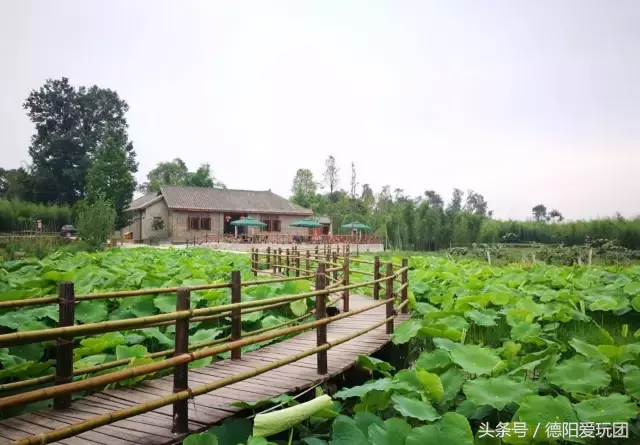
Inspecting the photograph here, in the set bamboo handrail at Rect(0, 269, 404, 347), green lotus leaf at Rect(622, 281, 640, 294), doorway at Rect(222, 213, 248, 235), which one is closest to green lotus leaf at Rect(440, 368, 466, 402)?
bamboo handrail at Rect(0, 269, 404, 347)

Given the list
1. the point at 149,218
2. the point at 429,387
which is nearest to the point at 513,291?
the point at 429,387

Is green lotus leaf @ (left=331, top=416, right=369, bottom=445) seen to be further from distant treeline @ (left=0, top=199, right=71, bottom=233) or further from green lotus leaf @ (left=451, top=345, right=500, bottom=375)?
distant treeline @ (left=0, top=199, right=71, bottom=233)

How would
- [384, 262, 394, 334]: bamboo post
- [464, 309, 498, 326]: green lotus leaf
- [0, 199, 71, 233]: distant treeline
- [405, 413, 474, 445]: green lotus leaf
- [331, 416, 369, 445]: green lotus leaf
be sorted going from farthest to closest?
[0, 199, 71, 233]: distant treeline
[384, 262, 394, 334]: bamboo post
[464, 309, 498, 326]: green lotus leaf
[331, 416, 369, 445]: green lotus leaf
[405, 413, 474, 445]: green lotus leaf

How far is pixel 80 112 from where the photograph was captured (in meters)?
31.5

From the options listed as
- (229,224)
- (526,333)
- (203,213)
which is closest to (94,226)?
(203,213)

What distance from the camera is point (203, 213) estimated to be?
24.7 m

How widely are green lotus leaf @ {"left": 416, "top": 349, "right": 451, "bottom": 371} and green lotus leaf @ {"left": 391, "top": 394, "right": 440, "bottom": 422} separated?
1.89 ft

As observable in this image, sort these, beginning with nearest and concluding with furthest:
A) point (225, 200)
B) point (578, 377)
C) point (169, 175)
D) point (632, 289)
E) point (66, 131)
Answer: point (578, 377)
point (632, 289)
point (225, 200)
point (66, 131)
point (169, 175)

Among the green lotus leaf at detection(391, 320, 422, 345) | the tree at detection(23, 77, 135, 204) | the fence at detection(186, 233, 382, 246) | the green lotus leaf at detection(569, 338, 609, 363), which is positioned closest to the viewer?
the green lotus leaf at detection(569, 338, 609, 363)

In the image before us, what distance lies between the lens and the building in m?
24.1

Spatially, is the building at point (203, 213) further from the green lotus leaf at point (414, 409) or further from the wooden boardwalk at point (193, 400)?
the green lotus leaf at point (414, 409)

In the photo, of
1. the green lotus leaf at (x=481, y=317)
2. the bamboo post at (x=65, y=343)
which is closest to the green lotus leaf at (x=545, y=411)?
the green lotus leaf at (x=481, y=317)

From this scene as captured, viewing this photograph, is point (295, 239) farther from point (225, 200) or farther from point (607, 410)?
point (607, 410)

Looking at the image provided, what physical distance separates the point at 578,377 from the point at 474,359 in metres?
0.56
